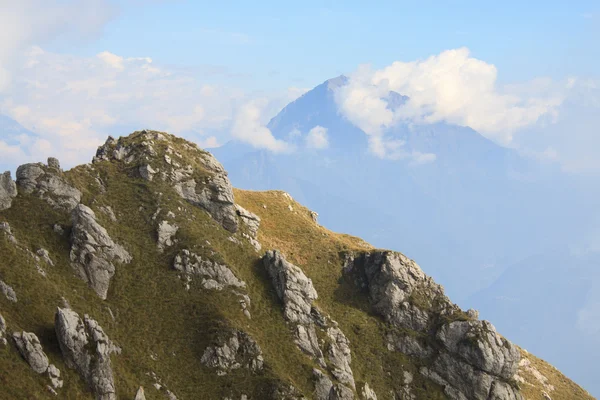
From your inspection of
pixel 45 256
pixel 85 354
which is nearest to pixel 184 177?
pixel 45 256

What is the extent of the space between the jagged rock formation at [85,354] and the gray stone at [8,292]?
5.87 meters

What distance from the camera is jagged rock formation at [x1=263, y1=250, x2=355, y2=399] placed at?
9262 cm

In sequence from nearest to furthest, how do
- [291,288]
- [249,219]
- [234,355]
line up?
[234,355], [291,288], [249,219]

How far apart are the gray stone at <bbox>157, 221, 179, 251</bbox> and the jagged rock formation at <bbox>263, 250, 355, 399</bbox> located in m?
16.3

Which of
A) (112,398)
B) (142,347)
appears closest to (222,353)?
(142,347)

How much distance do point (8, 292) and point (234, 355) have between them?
29855 millimetres

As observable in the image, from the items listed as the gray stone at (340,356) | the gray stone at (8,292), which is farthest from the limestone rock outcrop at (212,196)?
the gray stone at (8,292)

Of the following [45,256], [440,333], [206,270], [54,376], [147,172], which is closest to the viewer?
[54,376]

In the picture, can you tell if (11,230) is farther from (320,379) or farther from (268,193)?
(268,193)

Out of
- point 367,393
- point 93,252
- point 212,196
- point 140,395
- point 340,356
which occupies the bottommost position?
point 140,395

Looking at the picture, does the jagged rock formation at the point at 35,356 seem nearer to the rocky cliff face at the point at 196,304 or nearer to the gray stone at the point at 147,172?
the rocky cliff face at the point at 196,304

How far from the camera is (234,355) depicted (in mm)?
84188

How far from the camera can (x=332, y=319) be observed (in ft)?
335

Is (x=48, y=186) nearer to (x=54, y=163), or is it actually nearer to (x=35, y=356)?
(x=54, y=163)
